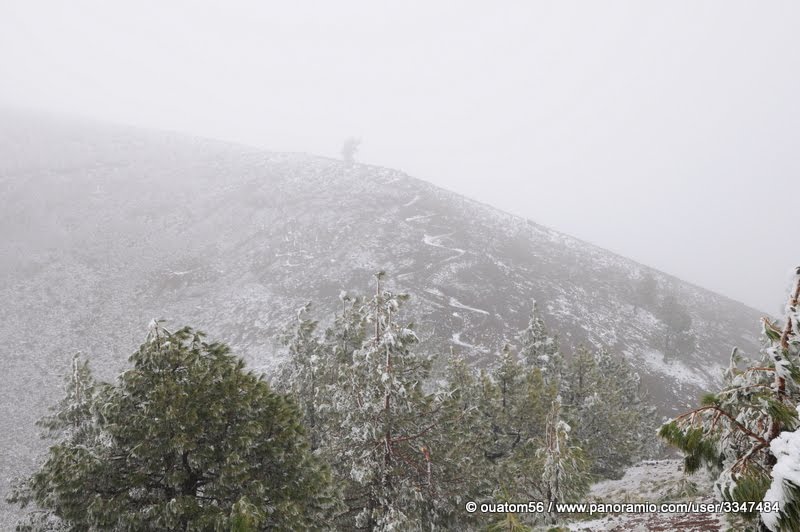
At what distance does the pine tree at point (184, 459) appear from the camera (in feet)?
26.8

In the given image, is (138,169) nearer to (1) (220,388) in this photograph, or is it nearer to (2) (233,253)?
(2) (233,253)

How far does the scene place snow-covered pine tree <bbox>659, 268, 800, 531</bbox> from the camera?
368 centimetres

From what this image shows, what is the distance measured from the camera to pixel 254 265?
59406 mm

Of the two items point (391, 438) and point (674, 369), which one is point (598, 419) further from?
point (674, 369)

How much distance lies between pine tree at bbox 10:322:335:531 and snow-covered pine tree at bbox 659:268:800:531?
7.59 m

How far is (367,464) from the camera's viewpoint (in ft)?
38.8

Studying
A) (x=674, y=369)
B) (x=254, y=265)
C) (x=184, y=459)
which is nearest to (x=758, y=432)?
(x=184, y=459)

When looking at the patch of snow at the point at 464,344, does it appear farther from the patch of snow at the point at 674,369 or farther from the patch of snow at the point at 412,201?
the patch of snow at the point at 412,201

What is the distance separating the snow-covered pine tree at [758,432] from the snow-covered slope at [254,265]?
38237 mm

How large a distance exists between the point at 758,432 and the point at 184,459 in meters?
10.6

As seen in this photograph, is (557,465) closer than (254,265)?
Yes

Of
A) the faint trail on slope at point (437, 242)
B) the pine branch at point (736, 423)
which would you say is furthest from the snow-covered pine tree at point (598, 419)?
the faint trail on slope at point (437, 242)

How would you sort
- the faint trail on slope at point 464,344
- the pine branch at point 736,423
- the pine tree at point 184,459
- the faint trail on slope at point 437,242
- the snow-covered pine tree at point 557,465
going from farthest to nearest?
1. the faint trail on slope at point 437,242
2. the faint trail on slope at point 464,344
3. the snow-covered pine tree at point 557,465
4. the pine tree at point 184,459
5. the pine branch at point 736,423

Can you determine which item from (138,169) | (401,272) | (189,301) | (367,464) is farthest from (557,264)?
(138,169)
